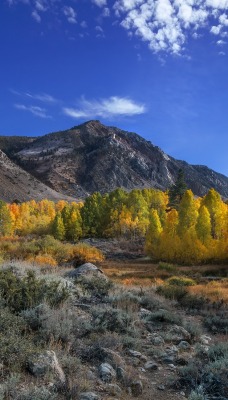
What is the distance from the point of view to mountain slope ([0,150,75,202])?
15362cm

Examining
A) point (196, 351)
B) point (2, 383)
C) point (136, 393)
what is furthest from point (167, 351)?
point (2, 383)

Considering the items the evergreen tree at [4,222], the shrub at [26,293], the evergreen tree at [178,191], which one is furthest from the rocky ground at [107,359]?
the evergreen tree at [178,191]

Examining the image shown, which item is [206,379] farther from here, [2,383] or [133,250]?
[133,250]

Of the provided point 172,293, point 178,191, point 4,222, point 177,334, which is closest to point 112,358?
point 177,334

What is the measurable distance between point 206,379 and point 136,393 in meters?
1.27

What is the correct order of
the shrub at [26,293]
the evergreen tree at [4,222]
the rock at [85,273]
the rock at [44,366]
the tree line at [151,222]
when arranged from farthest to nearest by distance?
the evergreen tree at [4,222] < the tree line at [151,222] < the rock at [85,273] < the shrub at [26,293] < the rock at [44,366]

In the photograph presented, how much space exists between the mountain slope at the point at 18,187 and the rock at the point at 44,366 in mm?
146841

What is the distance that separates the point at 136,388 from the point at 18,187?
16576 cm

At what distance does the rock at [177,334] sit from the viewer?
8936 millimetres

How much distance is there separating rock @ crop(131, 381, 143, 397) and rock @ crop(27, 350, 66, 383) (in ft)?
3.91

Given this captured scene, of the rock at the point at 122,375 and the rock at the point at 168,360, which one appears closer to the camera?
the rock at the point at 122,375

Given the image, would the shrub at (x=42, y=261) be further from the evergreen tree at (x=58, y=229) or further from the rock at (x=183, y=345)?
the evergreen tree at (x=58, y=229)

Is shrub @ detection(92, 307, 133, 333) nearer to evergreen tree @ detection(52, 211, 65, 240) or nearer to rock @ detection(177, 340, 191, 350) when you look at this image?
rock @ detection(177, 340, 191, 350)

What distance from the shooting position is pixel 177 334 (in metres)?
9.44
